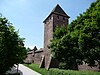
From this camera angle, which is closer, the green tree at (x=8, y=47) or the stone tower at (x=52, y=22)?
the green tree at (x=8, y=47)

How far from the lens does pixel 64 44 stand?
21969 millimetres

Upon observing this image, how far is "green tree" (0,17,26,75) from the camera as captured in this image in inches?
492

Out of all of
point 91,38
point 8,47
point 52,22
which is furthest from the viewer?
point 52,22

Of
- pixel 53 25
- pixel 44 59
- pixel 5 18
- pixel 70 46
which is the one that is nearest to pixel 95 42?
pixel 70 46

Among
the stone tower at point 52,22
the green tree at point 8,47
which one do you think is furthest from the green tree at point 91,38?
the stone tower at point 52,22

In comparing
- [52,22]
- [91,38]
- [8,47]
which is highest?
[52,22]

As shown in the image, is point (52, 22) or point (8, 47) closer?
point (8, 47)

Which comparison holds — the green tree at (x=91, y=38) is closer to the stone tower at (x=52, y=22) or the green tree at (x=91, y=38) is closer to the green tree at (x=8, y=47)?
the green tree at (x=8, y=47)

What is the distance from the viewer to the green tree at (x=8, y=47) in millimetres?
12508

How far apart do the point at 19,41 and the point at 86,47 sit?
7.97 metres

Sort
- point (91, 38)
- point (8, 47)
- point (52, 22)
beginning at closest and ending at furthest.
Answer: point (8, 47) < point (91, 38) < point (52, 22)

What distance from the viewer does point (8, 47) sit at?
13.0 meters

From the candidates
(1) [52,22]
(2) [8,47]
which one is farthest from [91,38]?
(1) [52,22]

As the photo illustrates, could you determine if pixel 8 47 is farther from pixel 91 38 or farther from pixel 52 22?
pixel 52 22
